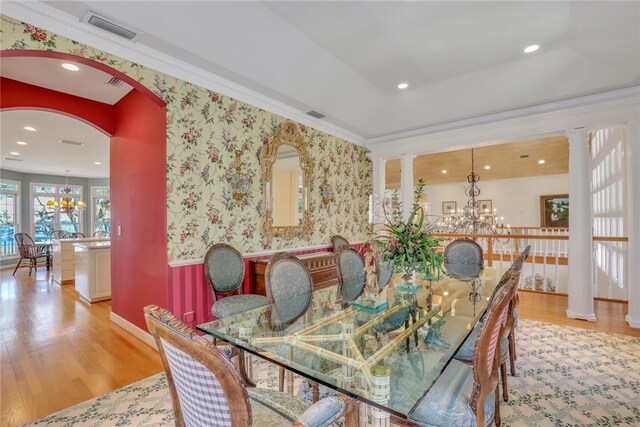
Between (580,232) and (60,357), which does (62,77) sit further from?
(580,232)

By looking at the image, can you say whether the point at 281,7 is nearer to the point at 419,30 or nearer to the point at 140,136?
the point at 419,30

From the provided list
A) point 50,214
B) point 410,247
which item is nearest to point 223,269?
point 410,247

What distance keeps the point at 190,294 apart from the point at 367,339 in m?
2.03

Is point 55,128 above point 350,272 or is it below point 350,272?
above

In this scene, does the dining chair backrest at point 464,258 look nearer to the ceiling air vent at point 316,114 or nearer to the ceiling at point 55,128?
the ceiling air vent at point 316,114

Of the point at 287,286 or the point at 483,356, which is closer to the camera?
the point at 483,356

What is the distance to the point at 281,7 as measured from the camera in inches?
96.0

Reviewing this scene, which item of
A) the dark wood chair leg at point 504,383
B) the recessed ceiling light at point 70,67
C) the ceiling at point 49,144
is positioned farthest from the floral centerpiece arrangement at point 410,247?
the ceiling at point 49,144

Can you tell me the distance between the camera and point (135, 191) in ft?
10.4

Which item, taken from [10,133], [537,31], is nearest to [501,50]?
[537,31]

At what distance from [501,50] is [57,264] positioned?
8.34m

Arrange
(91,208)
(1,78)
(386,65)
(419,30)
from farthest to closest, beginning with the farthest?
(91,208) → (386,65) → (1,78) → (419,30)

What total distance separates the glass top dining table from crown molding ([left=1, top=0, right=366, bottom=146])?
2.30 m

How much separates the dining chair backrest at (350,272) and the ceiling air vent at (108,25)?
2551 millimetres
